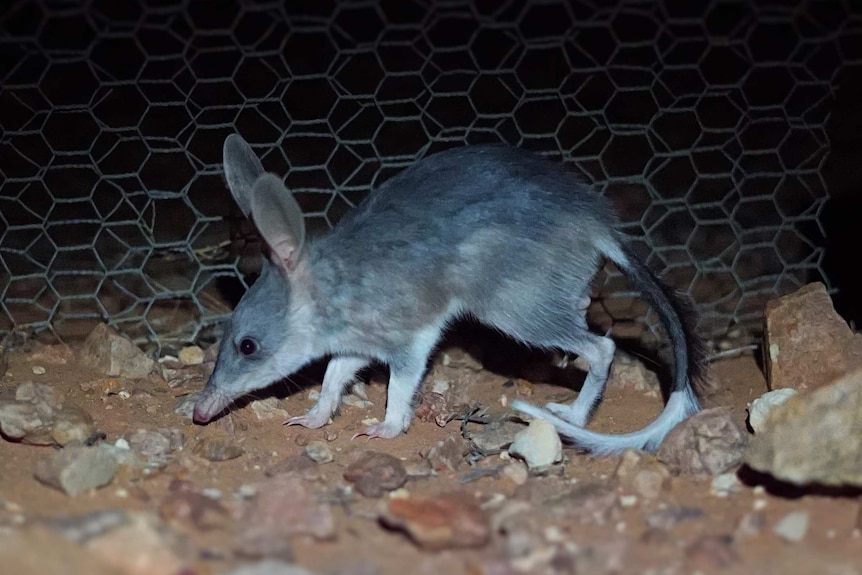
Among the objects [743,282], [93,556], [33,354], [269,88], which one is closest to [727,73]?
[743,282]

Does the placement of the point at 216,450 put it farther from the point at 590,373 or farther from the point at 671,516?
the point at 671,516

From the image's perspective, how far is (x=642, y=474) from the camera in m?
3.33

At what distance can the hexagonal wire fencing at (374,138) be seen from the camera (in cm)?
462

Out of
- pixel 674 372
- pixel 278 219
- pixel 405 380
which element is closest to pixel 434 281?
pixel 405 380

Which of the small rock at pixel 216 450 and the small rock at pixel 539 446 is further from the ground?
the small rock at pixel 539 446

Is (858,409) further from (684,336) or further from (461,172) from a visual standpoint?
(461,172)

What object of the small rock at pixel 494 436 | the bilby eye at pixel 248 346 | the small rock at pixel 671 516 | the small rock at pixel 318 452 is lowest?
the small rock at pixel 318 452

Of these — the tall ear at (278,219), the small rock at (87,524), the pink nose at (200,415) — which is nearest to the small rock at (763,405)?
the tall ear at (278,219)

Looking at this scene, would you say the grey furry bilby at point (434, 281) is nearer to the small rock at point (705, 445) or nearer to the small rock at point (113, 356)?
the small rock at point (705, 445)

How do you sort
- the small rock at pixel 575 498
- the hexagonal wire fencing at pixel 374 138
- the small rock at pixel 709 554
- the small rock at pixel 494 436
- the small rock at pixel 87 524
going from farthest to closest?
the hexagonal wire fencing at pixel 374 138, the small rock at pixel 494 436, the small rock at pixel 575 498, the small rock at pixel 709 554, the small rock at pixel 87 524

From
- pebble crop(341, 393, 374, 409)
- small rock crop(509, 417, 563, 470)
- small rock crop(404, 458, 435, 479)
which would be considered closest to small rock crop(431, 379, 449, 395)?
pebble crop(341, 393, 374, 409)

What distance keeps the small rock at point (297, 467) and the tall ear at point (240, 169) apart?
101cm

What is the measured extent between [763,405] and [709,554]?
127cm

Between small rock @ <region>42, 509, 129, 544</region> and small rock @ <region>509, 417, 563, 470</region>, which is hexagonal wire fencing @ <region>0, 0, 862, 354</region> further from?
small rock @ <region>42, 509, 129, 544</region>
